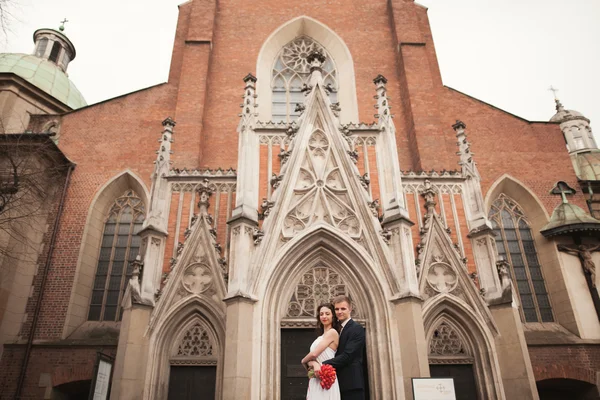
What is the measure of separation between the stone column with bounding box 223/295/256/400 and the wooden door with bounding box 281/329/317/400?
36.1 inches

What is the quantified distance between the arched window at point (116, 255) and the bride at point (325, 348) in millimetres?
10136

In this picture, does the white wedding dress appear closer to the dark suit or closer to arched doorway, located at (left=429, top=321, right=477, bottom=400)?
the dark suit

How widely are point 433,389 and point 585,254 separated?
31.1ft

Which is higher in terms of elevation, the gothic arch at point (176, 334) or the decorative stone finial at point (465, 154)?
the decorative stone finial at point (465, 154)

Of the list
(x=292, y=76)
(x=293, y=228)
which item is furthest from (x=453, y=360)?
(x=292, y=76)

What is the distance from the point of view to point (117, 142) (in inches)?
600

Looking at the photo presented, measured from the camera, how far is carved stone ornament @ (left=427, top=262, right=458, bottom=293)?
A: 9750 mm

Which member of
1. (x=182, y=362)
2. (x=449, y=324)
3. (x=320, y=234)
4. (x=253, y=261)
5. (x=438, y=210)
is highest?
(x=438, y=210)

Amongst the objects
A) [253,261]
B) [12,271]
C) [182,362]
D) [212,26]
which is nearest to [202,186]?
[253,261]

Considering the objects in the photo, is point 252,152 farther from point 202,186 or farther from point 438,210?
point 438,210

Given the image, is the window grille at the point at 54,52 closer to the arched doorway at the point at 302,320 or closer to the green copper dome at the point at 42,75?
the green copper dome at the point at 42,75

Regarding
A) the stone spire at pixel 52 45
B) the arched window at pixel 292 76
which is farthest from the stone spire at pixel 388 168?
the stone spire at pixel 52 45

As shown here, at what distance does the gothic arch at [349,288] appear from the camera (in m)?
8.68

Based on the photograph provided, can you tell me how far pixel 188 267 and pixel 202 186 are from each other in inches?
78.6
